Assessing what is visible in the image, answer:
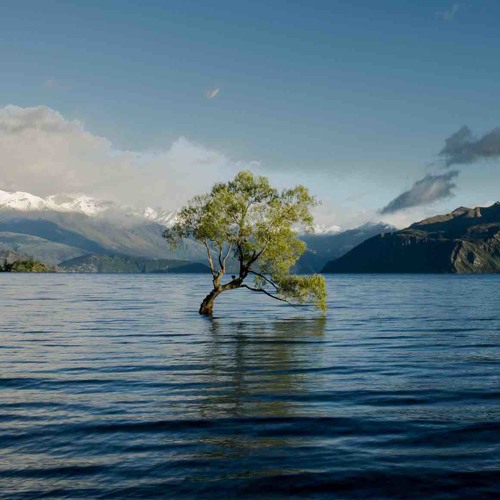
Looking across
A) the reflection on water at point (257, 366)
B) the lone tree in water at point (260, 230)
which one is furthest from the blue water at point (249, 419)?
the lone tree in water at point (260, 230)

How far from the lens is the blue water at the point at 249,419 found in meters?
16.4

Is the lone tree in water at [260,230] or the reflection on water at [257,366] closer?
the reflection on water at [257,366]

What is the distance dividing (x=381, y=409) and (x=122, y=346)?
91.4ft

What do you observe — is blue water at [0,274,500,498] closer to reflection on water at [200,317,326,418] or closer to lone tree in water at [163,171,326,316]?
reflection on water at [200,317,326,418]

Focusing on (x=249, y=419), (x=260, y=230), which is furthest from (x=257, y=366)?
(x=260, y=230)

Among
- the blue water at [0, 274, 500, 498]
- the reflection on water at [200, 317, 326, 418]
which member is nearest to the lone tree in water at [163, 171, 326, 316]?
the reflection on water at [200, 317, 326, 418]

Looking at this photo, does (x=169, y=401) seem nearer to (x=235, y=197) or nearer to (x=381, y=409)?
(x=381, y=409)

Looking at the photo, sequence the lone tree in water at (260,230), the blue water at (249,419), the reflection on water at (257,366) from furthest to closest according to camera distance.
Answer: the lone tree in water at (260,230) < the reflection on water at (257,366) < the blue water at (249,419)

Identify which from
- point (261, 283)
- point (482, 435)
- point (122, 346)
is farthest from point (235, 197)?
point (482, 435)

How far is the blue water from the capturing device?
16422 millimetres

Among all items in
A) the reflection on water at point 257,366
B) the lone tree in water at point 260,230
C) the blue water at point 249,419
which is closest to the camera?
the blue water at point 249,419

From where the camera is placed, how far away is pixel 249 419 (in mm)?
23109

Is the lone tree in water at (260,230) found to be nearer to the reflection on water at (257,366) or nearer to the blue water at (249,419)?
the reflection on water at (257,366)

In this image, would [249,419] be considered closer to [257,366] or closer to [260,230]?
[257,366]
